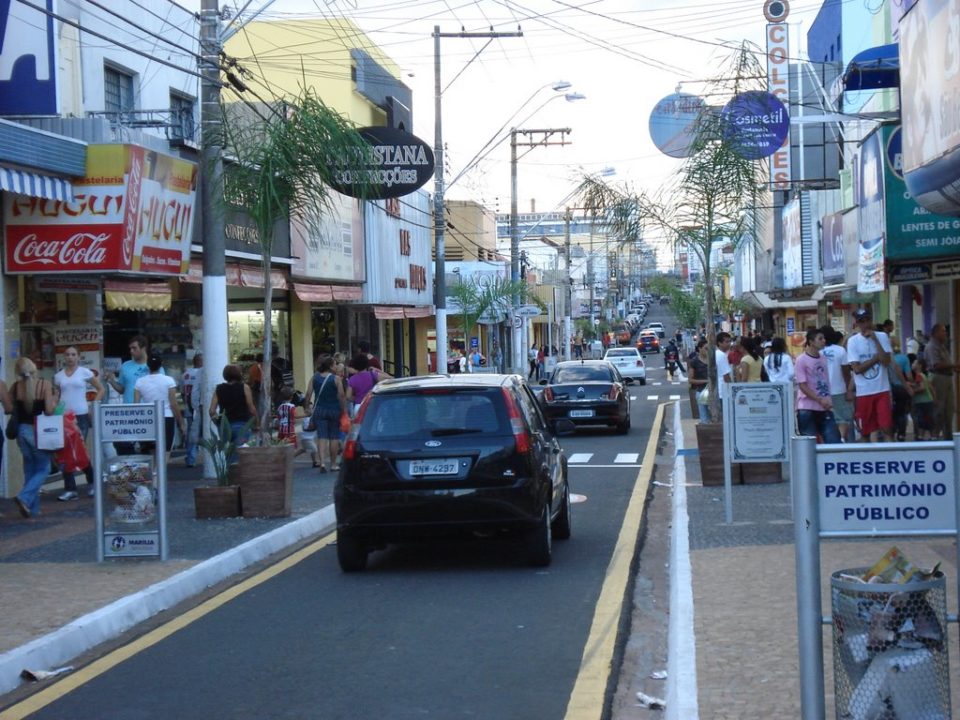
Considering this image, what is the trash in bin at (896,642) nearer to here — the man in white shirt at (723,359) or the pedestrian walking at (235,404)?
the pedestrian walking at (235,404)

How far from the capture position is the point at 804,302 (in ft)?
136

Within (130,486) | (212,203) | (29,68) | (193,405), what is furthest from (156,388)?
(130,486)

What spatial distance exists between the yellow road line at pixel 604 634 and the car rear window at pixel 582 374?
40.4 ft

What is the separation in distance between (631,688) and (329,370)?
464 inches

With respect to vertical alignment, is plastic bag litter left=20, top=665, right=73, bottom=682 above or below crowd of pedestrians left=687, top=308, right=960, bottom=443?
below

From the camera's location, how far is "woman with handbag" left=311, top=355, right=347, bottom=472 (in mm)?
17844

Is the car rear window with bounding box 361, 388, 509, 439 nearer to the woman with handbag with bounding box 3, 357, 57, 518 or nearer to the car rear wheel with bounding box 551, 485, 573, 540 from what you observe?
the car rear wheel with bounding box 551, 485, 573, 540

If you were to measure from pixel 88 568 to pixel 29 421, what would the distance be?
388cm

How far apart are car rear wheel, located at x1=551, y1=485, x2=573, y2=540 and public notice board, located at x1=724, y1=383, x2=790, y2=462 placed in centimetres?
187

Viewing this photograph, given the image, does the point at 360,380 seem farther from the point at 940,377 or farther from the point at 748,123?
the point at 940,377

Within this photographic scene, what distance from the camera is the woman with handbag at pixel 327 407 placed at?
17844 mm

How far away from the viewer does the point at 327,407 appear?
1789 centimetres

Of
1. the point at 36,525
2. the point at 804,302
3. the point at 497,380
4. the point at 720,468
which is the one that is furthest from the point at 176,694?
the point at 804,302

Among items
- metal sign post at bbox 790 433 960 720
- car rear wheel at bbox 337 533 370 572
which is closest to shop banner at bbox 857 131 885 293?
car rear wheel at bbox 337 533 370 572
